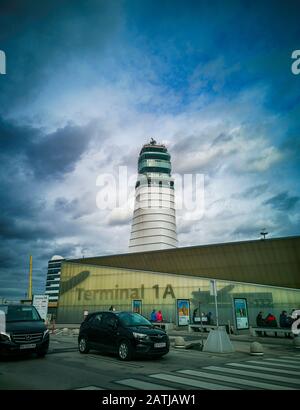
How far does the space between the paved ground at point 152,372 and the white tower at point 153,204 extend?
103 m

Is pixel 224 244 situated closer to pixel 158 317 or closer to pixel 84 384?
pixel 158 317

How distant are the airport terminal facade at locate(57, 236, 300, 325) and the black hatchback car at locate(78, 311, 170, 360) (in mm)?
16519

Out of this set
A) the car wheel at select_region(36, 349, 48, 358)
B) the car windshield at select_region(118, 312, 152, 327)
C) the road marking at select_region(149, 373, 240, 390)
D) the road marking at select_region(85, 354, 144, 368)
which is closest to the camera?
the road marking at select_region(149, 373, 240, 390)

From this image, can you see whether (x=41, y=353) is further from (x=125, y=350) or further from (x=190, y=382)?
(x=190, y=382)

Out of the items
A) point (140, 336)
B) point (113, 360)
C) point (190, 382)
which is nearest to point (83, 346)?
point (113, 360)

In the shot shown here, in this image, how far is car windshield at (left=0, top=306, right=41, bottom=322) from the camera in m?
11.9

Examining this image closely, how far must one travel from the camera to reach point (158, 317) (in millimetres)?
28266

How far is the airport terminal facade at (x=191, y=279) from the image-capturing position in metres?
29.2

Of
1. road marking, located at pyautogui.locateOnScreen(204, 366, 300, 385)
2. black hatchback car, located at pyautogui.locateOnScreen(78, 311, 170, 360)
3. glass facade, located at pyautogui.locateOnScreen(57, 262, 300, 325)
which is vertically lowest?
road marking, located at pyautogui.locateOnScreen(204, 366, 300, 385)

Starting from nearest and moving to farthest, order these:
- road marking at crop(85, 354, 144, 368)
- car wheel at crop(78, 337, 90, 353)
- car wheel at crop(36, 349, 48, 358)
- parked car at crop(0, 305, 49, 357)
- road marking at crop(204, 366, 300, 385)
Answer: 1. road marking at crop(204, 366, 300, 385)
2. road marking at crop(85, 354, 144, 368)
3. parked car at crop(0, 305, 49, 357)
4. car wheel at crop(36, 349, 48, 358)
5. car wheel at crop(78, 337, 90, 353)

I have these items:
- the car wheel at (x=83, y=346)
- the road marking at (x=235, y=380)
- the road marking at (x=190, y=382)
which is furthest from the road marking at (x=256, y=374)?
the car wheel at (x=83, y=346)

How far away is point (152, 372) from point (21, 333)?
473cm

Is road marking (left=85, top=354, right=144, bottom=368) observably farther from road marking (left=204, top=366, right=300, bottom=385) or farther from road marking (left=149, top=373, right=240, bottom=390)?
road marking (left=204, top=366, right=300, bottom=385)

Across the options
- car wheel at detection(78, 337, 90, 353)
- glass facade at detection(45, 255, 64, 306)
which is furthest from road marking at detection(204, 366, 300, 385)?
glass facade at detection(45, 255, 64, 306)
